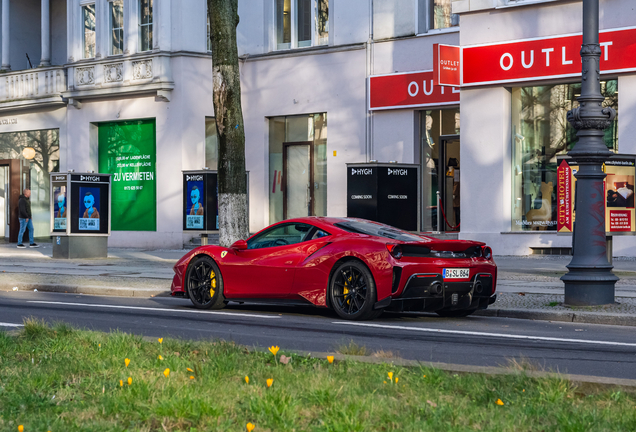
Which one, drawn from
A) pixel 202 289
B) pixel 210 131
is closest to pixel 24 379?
pixel 202 289

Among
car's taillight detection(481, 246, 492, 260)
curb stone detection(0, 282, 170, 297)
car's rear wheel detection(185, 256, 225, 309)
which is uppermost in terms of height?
car's taillight detection(481, 246, 492, 260)

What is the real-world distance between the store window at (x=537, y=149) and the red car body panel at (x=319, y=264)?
991 centimetres

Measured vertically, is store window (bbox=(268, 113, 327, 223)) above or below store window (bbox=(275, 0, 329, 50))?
below

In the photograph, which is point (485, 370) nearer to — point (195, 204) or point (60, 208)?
point (195, 204)

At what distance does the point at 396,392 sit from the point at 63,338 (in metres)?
3.27

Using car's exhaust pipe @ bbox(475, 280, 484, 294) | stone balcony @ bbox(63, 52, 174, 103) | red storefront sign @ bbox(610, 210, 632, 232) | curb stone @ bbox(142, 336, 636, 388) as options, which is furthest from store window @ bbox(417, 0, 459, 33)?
curb stone @ bbox(142, 336, 636, 388)

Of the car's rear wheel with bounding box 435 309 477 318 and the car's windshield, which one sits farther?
the car's rear wheel with bounding box 435 309 477 318

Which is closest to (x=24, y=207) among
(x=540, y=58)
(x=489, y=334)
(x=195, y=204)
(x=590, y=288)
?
(x=195, y=204)

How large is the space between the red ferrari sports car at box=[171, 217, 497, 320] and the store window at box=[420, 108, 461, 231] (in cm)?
1250

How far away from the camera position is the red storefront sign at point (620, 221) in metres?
13.6

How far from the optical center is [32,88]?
2973 centimetres

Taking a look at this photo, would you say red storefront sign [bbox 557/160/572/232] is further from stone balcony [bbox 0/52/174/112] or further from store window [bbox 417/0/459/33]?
stone balcony [bbox 0/52/174/112]

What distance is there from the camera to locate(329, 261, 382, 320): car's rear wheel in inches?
387

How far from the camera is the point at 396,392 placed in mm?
5062
